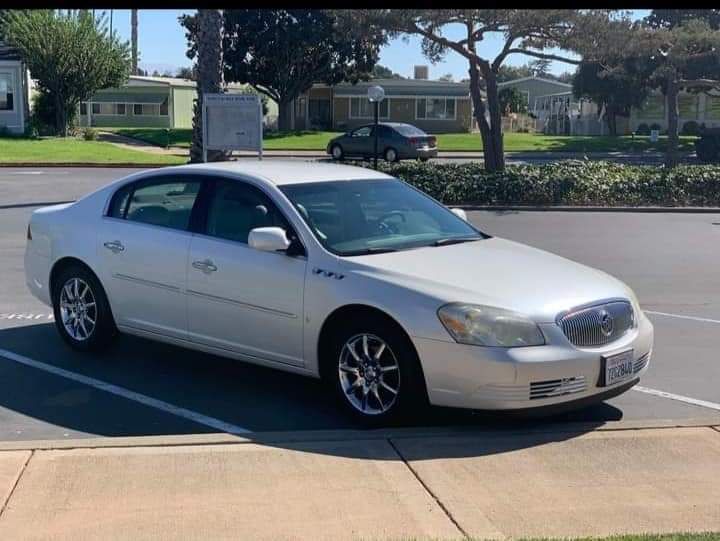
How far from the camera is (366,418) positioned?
5.77m

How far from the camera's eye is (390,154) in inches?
1359

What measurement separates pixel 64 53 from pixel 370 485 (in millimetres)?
42004

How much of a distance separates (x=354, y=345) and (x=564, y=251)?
8966 mm

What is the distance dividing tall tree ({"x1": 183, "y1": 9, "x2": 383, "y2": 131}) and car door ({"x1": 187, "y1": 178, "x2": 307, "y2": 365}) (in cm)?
4110

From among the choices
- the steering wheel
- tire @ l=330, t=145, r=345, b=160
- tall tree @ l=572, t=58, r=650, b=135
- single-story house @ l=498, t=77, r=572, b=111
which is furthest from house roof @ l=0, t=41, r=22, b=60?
single-story house @ l=498, t=77, r=572, b=111

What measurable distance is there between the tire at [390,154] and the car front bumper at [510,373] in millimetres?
29059

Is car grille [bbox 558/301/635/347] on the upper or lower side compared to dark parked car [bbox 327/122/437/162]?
lower

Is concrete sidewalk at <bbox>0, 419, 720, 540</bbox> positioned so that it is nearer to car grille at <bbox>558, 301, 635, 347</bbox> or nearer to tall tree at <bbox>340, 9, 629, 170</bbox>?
car grille at <bbox>558, 301, 635, 347</bbox>

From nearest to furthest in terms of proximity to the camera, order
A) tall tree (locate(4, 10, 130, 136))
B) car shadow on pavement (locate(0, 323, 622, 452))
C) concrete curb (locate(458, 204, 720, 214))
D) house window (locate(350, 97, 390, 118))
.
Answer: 1. car shadow on pavement (locate(0, 323, 622, 452))
2. concrete curb (locate(458, 204, 720, 214))
3. tall tree (locate(4, 10, 130, 136))
4. house window (locate(350, 97, 390, 118))

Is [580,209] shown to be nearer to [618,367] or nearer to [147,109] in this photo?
[618,367]

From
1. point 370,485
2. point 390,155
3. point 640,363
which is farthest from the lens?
point 390,155

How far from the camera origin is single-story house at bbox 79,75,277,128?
59.1m

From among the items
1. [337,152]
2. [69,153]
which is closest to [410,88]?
[337,152]

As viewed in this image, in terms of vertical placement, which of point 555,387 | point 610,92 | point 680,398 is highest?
point 610,92
